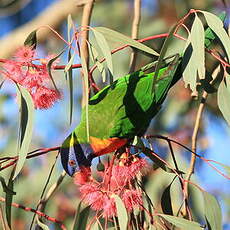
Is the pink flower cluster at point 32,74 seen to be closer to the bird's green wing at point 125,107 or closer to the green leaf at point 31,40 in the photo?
the green leaf at point 31,40

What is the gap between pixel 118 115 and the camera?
1.56 metres

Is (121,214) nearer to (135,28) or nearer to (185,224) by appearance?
(185,224)

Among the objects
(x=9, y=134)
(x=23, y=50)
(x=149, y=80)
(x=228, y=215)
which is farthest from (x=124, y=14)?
(x=23, y=50)

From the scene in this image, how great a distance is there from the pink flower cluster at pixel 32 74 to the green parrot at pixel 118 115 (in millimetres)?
221

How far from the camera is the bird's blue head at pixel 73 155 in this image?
1.52 m

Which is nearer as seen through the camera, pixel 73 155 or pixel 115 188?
pixel 115 188

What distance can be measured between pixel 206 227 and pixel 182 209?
4.8 inches

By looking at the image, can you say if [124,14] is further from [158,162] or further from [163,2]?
[158,162]

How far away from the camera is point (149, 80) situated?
155cm

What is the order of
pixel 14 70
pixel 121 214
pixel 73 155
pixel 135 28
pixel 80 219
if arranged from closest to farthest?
pixel 121 214 → pixel 14 70 → pixel 80 219 → pixel 73 155 → pixel 135 28

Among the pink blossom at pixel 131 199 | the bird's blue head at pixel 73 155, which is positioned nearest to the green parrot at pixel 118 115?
the bird's blue head at pixel 73 155

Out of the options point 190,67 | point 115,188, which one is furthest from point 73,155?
point 190,67

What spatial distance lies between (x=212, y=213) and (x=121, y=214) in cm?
29

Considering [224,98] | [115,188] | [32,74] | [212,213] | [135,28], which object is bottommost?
[212,213]
